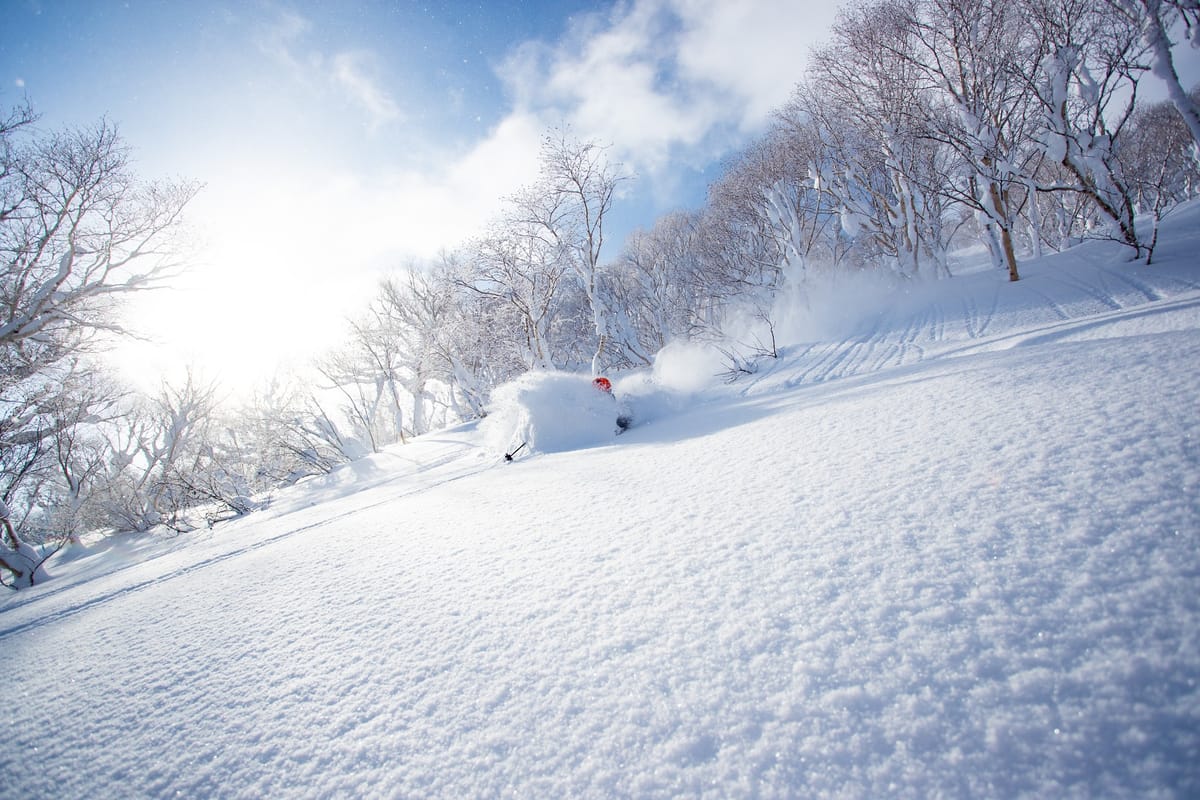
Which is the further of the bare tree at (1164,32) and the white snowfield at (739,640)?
the bare tree at (1164,32)

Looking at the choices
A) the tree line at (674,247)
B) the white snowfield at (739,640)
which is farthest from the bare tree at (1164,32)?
the white snowfield at (739,640)

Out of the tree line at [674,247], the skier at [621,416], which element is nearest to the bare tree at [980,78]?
the tree line at [674,247]

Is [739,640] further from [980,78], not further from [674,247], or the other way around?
[674,247]

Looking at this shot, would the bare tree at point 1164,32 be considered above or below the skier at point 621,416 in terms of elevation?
above

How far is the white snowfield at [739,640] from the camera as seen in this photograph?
785mm

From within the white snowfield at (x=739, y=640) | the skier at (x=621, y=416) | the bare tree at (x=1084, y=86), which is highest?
the bare tree at (x=1084, y=86)

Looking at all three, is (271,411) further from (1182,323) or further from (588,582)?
(1182,323)

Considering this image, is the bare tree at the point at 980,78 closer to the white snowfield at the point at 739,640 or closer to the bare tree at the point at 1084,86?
the bare tree at the point at 1084,86

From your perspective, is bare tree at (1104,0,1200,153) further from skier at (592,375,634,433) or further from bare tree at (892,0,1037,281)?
skier at (592,375,634,433)

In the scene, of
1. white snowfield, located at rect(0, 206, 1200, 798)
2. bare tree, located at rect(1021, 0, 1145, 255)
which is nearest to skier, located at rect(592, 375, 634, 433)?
white snowfield, located at rect(0, 206, 1200, 798)

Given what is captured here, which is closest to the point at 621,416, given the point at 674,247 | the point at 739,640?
the point at 739,640

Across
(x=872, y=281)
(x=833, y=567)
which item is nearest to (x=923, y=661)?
(x=833, y=567)

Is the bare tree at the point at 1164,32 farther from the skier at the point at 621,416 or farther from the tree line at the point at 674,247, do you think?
the skier at the point at 621,416

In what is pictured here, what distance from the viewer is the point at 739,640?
111 centimetres
